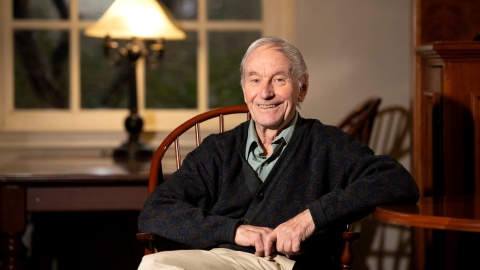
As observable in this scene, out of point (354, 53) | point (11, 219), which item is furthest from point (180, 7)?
point (11, 219)

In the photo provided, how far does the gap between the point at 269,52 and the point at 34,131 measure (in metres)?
1.91

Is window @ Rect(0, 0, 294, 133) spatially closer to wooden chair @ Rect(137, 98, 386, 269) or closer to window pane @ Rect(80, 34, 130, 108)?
window pane @ Rect(80, 34, 130, 108)

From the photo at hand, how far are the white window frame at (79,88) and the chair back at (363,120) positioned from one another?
589 millimetres

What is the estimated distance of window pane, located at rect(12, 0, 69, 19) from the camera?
140 inches

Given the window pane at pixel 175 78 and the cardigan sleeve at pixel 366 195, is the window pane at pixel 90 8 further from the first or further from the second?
the cardigan sleeve at pixel 366 195

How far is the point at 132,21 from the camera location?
311cm

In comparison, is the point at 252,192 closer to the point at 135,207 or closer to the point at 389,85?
the point at 135,207

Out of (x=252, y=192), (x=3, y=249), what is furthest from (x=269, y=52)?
(x=3, y=249)

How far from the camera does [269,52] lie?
198cm

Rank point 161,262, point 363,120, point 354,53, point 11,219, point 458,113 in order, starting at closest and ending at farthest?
1. point 161,262
2. point 458,113
3. point 11,219
4. point 363,120
5. point 354,53

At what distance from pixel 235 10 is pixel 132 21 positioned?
2.30ft

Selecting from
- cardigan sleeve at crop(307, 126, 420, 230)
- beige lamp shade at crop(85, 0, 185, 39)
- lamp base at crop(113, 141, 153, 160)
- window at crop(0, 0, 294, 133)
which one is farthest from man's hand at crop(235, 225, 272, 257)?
window at crop(0, 0, 294, 133)

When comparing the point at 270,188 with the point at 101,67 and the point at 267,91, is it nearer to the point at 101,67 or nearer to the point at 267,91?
the point at 267,91

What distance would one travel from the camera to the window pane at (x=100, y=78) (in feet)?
11.7
